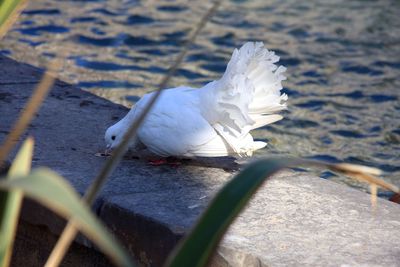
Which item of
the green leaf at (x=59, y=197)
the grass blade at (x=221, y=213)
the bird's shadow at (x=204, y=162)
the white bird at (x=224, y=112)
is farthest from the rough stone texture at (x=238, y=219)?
the green leaf at (x=59, y=197)

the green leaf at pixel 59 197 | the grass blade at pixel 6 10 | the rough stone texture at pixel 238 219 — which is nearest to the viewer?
the green leaf at pixel 59 197

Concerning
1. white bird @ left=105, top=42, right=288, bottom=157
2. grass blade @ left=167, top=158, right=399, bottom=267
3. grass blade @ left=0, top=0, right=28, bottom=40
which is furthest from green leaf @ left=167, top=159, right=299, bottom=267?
white bird @ left=105, top=42, right=288, bottom=157

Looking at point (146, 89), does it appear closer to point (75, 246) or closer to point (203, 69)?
point (203, 69)

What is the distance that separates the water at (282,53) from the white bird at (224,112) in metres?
1.92

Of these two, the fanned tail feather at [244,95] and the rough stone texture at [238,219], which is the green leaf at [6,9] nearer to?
the rough stone texture at [238,219]

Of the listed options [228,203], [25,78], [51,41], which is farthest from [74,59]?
[228,203]

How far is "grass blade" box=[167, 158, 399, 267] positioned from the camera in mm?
1394

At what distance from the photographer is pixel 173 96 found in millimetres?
3592

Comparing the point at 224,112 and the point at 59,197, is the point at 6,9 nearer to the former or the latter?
the point at 59,197

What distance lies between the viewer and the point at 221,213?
140 cm

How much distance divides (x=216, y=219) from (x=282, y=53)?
6.09 m

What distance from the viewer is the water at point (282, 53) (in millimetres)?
5945

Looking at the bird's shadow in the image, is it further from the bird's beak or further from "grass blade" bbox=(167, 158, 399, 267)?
"grass blade" bbox=(167, 158, 399, 267)

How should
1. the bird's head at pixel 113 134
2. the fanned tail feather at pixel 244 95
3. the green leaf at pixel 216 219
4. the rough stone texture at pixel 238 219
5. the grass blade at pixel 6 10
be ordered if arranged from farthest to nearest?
the bird's head at pixel 113 134
the fanned tail feather at pixel 244 95
the rough stone texture at pixel 238 219
the grass blade at pixel 6 10
the green leaf at pixel 216 219
